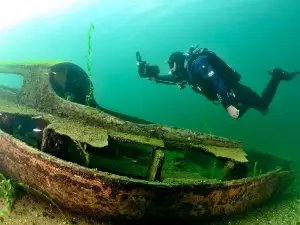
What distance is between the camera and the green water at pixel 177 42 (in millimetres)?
69500

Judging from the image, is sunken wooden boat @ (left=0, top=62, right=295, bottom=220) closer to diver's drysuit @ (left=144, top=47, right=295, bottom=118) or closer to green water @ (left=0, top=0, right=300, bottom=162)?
diver's drysuit @ (left=144, top=47, right=295, bottom=118)

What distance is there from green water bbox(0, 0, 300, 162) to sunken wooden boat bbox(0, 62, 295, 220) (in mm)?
48485

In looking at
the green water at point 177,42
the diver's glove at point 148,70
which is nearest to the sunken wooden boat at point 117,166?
the diver's glove at point 148,70

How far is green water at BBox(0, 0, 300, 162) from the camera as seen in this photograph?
6950 cm

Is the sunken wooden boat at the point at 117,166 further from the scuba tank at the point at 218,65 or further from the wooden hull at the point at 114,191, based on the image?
the scuba tank at the point at 218,65

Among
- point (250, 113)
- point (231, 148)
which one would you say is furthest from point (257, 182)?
point (250, 113)

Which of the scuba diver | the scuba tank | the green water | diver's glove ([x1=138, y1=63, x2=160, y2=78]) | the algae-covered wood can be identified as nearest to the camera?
the algae-covered wood

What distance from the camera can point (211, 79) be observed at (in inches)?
309

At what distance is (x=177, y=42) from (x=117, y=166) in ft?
391

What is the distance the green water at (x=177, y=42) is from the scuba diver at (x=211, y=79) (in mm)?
43610

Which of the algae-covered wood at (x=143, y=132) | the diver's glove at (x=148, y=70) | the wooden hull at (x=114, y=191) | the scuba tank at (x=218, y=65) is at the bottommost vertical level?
the wooden hull at (x=114, y=191)

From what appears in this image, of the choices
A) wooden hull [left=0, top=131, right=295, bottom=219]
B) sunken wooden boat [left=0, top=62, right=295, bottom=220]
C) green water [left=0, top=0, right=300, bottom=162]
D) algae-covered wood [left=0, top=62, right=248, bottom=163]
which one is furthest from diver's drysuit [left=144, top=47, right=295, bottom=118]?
green water [left=0, top=0, right=300, bottom=162]

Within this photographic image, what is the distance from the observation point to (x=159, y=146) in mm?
4070

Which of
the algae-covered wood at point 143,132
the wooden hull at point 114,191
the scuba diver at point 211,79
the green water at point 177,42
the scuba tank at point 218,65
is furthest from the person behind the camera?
the green water at point 177,42
